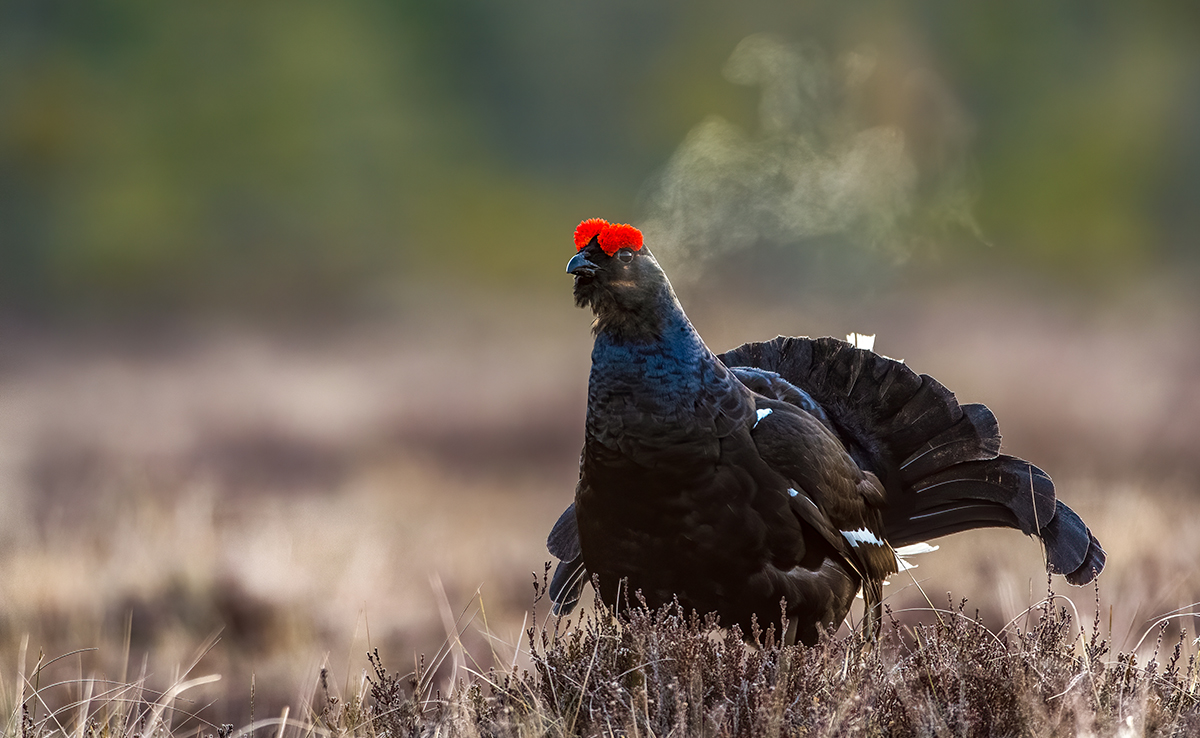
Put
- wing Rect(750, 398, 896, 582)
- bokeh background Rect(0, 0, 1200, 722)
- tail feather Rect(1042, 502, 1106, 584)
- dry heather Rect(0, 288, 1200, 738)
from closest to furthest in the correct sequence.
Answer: dry heather Rect(0, 288, 1200, 738), wing Rect(750, 398, 896, 582), tail feather Rect(1042, 502, 1106, 584), bokeh background Rect(0, 0, 1200, 722)

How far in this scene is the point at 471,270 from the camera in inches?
682

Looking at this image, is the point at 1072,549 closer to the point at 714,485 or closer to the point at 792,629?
the point at 792,629

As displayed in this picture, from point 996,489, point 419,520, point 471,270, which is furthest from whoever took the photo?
point 471,270

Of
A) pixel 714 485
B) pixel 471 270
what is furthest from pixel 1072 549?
pixel 471 270

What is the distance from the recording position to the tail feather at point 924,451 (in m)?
3.11

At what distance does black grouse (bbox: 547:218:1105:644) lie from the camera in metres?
2.64

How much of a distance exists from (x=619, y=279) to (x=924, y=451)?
127 cm

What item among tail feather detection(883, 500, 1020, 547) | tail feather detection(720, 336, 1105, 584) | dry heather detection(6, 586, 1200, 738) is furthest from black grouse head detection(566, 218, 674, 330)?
tail feather detection(883, 500, 1020, 547)

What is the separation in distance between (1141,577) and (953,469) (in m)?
1.71

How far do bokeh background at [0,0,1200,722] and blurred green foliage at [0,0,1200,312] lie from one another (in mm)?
91

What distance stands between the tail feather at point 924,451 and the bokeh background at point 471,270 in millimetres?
372

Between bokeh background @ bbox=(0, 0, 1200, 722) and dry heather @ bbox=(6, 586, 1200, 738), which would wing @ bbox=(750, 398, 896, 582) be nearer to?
bokeh background @ bbox=(0, 0, 1200, 722)

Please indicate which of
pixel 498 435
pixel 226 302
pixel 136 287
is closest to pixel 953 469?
pixel 498 435

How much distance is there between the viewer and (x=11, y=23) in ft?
64.5
